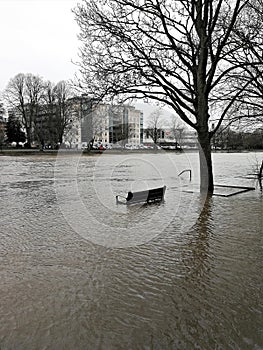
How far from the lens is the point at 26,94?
5859 cm

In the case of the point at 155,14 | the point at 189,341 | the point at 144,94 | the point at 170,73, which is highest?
the point at 155,14

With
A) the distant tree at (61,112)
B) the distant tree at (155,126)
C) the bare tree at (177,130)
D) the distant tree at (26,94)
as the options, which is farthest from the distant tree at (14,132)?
the bare tree at (177,130)

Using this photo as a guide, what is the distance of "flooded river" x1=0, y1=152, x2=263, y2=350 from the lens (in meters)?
3.32

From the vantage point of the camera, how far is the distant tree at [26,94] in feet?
190

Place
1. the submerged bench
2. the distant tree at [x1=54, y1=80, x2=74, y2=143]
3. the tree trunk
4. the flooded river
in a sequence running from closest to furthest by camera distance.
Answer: the flooded river
the submerged bench
the tree trunk
the distant tree at [x1=54, y1=80, x2=74, y2=143]

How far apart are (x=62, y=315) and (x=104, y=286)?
2.95 feet

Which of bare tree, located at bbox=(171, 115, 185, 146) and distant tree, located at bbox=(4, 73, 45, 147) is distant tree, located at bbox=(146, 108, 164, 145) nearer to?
bare tree, located at bbox=(171, 115, 185, 146)

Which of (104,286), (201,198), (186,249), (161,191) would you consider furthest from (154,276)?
(201,198)

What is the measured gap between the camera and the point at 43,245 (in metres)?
6.30

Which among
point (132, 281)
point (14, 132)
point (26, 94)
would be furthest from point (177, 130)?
point (132, 281)

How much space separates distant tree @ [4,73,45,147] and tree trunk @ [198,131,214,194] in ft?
165

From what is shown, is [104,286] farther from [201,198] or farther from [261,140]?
[261,140]

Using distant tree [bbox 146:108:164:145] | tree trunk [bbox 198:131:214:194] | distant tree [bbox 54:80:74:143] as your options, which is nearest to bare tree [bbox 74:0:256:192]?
tree trunk [bbox 198:131:214:194]

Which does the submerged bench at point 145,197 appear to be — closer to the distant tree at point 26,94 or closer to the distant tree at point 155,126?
the distant tree at point 26,94
